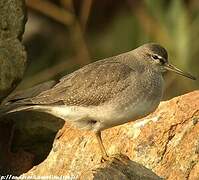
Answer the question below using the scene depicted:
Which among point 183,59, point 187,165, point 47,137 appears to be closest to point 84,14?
point 183,59

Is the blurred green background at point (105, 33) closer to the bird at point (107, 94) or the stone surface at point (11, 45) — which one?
the bird at point (107, 94)

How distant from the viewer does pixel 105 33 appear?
2097 centimetres

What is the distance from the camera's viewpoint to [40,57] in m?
19.9

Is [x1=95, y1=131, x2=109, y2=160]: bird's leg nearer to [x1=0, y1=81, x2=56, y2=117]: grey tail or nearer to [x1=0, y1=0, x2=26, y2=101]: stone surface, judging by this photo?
[x1=0, y1=81, x2=56, y2=117]: grey tail

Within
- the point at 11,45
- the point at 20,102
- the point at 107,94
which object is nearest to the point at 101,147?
the point at 107,94

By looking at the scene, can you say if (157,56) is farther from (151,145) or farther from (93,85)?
(151,145)

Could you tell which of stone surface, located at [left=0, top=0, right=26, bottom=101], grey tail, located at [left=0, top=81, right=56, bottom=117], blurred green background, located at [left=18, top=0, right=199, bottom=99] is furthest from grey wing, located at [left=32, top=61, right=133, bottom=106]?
blurred green background, located at [left=18, top=0, right=199, bottom=99]

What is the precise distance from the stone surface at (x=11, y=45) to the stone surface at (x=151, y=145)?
1.08 meters

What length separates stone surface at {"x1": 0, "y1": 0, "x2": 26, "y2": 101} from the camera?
1177 centimetres

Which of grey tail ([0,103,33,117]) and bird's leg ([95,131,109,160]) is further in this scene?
grey tail ([0,103,33,117])

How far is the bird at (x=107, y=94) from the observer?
10.6 metres

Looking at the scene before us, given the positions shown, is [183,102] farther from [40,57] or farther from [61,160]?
[40,57]

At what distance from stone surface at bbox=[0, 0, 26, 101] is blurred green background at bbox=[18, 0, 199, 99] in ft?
16.1

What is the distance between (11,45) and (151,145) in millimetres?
2422
